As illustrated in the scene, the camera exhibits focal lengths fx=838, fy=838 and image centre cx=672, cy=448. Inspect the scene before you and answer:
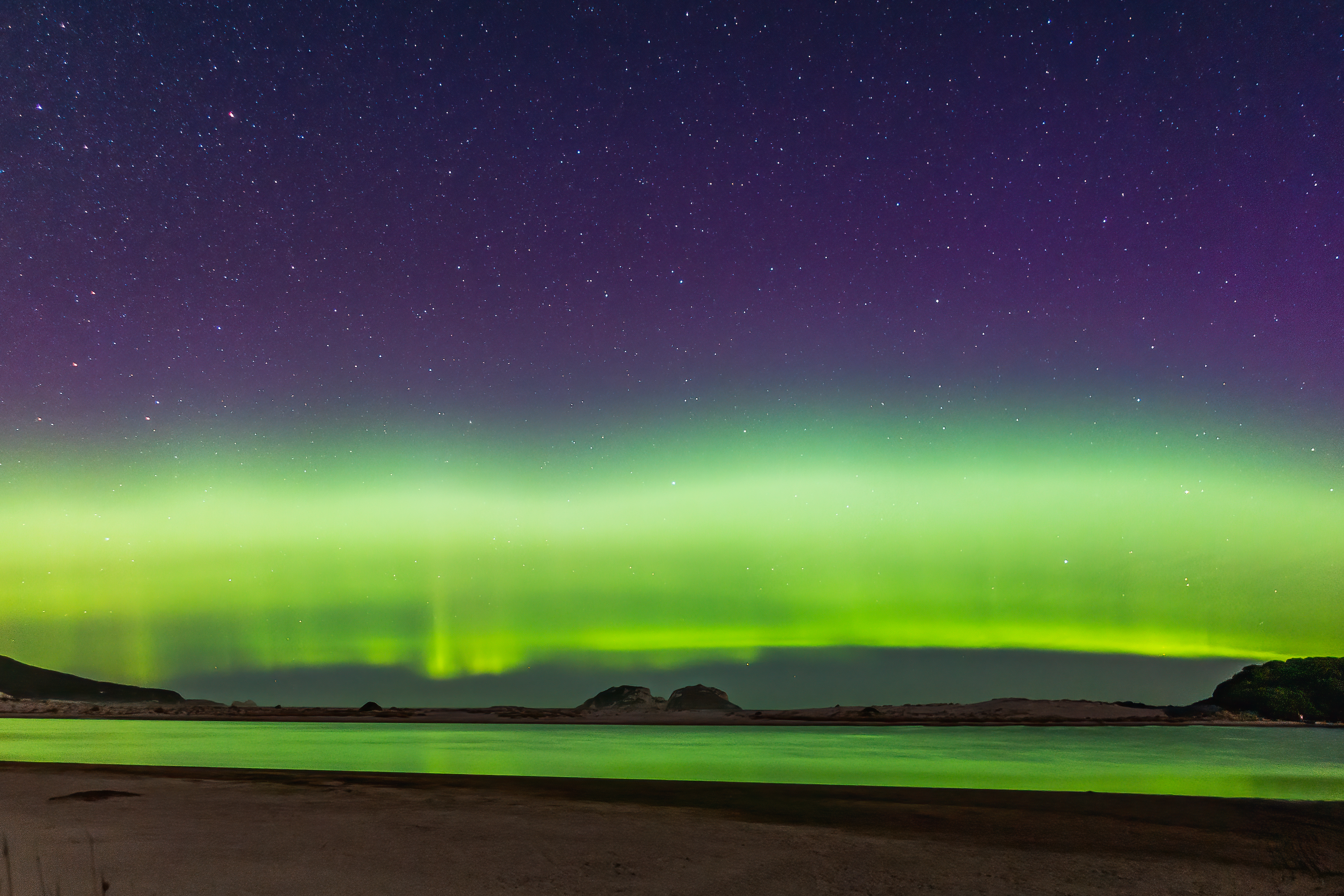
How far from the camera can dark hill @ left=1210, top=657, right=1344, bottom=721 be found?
117m

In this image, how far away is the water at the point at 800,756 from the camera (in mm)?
29969

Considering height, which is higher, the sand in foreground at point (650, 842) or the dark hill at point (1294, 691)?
the sand in foreground at point (650, 842)

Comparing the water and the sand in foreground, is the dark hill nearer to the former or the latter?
the water

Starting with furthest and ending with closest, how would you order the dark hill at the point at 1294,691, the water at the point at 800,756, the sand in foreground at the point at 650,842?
the dark hill at the point at 1294,691 < the water at the point at 800,756 < the sand in foreground at the point at 650,842

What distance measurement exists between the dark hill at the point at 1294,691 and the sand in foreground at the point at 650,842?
413 ft

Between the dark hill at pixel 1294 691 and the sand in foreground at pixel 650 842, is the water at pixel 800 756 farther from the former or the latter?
the dark hill at pixel 1294 691

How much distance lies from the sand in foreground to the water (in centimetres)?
777

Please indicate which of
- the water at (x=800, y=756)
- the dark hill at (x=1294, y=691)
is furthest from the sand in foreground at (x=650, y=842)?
the dark hill at (x=1294, y=691)

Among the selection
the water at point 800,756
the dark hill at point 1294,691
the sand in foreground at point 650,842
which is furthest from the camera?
the dark hill at point 1294,691

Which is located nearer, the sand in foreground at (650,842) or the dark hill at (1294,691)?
the sand in foreground at (650,842)

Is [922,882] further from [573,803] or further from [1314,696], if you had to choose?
[1314,696]

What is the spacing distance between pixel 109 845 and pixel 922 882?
1270 cm

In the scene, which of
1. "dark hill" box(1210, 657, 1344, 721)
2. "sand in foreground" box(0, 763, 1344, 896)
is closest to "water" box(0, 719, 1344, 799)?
"sand in foreground" box(0, 763, 1344, 896)

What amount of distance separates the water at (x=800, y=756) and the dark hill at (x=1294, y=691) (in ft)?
122
